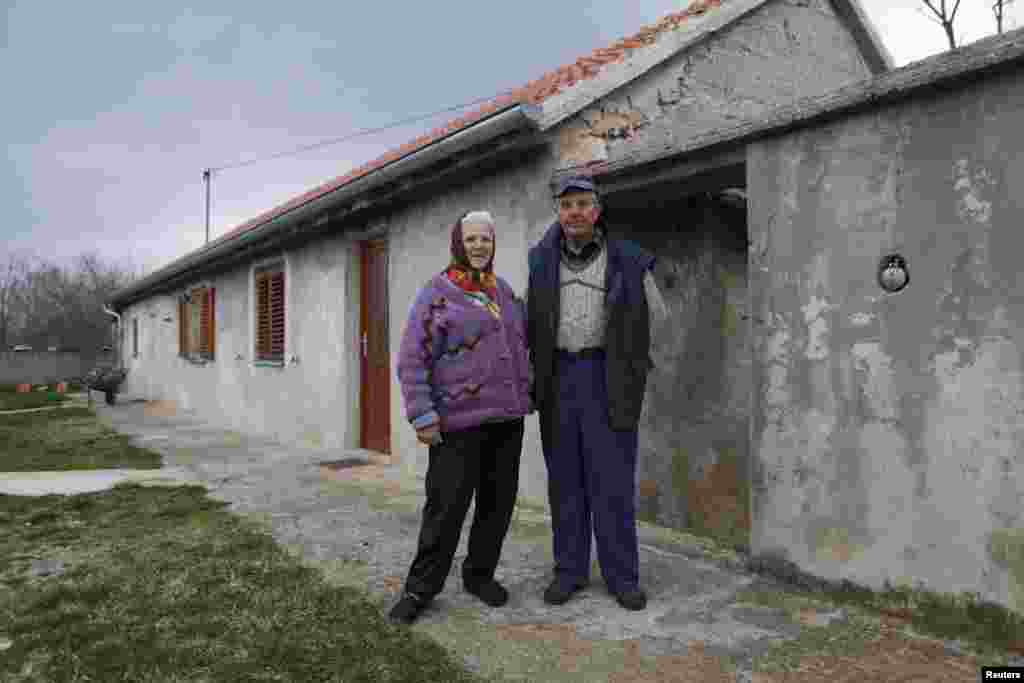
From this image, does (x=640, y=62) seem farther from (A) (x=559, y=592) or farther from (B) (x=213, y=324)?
(B) (x=213, y=324)

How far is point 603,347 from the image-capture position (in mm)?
2912

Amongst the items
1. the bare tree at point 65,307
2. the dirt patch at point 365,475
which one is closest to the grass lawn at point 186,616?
the dirt patch at point 365,475

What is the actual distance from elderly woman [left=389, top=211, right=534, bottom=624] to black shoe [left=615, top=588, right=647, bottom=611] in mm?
715

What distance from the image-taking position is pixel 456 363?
2736 mm

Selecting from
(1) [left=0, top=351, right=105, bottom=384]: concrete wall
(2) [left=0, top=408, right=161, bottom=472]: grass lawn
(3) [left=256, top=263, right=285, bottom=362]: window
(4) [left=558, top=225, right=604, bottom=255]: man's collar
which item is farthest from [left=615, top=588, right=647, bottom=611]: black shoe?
(1) [left=0, top=351, right=105, bottom=384]: concrete wall

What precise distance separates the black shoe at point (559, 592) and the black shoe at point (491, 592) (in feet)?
0.58

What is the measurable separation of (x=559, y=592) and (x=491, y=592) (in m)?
0.29

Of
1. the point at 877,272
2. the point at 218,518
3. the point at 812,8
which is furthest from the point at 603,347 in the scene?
the point at 812,8

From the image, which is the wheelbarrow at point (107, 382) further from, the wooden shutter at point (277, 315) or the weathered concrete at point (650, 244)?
the wooden shutter at point (277, 315)

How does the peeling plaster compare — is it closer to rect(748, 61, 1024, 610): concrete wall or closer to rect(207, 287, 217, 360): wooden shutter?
rect(748, 61, 1024, 610): concrete wall

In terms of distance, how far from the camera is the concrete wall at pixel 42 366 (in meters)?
24.7

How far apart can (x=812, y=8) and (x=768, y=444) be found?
4848 mm

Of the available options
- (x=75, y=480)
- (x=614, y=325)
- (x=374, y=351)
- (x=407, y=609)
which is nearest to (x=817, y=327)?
(x=614, y=325)

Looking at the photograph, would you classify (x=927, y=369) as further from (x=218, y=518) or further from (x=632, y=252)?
(x=218, y=518)
